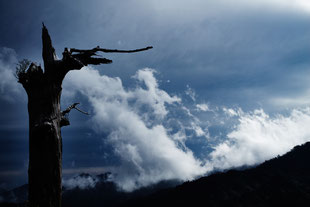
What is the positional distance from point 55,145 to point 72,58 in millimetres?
1900

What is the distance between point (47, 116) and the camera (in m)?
4.79

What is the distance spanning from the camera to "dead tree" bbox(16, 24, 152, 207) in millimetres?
4445

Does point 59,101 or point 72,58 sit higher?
point 72,58

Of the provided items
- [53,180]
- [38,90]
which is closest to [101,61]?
[38,90]

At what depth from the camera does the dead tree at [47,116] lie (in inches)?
175

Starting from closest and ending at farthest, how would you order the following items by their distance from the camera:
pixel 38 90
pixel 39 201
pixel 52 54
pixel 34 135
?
pixel 39 201 < pixel 34 135 < pixel 38 90 < pixel 52 54

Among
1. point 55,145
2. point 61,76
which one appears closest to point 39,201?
point 55,145

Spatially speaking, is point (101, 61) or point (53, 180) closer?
point (53, 180)

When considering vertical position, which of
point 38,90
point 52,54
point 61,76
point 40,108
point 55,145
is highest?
point 52,54

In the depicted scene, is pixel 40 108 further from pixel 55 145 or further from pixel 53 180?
pixel 53 180

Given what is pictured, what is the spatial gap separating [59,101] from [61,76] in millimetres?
578

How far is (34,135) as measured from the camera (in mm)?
4641

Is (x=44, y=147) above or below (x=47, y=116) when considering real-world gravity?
below

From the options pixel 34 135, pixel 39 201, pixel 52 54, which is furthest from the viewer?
pixel 52 54
